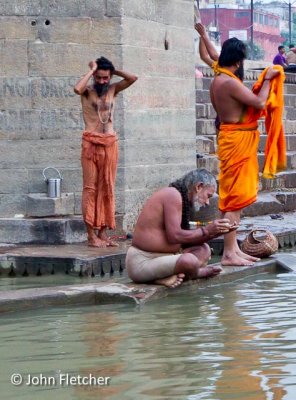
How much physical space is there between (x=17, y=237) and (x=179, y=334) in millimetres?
4089

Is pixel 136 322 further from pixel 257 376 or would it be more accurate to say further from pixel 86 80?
pixel 86 80

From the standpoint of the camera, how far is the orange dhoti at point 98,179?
10242 mm

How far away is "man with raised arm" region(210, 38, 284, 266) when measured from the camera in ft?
29.6

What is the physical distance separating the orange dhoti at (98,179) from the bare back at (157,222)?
2065 millimetres

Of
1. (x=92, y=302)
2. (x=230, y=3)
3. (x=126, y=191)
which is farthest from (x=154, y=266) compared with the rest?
(x=230, y=3)

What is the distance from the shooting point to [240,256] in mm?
9383

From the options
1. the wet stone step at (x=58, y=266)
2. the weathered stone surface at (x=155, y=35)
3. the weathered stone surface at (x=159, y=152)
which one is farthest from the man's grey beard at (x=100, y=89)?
the wet stone step at (x=58, y=266)

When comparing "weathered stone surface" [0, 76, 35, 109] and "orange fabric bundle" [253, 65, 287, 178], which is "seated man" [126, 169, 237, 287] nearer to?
"orange fabric bundle" [253, 65, 287, 178]

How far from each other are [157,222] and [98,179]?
235 centimetres

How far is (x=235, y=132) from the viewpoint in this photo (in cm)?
911

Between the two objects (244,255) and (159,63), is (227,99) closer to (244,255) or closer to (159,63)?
(244,255)

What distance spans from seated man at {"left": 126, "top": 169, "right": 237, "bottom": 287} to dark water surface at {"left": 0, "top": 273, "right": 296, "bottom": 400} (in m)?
0.23

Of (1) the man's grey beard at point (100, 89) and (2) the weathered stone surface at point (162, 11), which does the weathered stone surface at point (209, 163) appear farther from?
(1) the man's grey beard at point (100, 89)

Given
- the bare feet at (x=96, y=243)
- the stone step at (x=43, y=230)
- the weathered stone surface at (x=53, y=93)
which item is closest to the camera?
the bare feet at (x=96, y=243)
